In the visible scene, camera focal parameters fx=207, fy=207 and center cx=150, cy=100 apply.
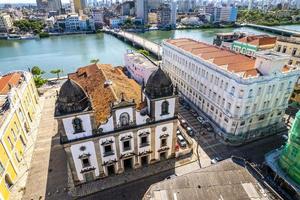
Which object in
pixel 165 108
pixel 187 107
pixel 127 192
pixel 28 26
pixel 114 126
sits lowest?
pixel 127 192

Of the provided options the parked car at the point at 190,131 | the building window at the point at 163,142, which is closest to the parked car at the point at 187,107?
the parked car at the point at 190,131

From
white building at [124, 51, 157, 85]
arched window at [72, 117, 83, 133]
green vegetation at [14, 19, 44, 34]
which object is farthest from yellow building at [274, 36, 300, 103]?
green vegetation at [14, 19, 44, 34]

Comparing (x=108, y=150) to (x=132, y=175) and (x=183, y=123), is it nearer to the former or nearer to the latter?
(x=132, y=175)

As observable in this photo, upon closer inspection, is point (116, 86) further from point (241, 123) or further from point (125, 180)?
point (241, 123)

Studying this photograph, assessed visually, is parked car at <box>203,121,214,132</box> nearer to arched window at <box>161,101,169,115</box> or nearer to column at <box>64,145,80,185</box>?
arched window at <box>161,101,169,115</box>

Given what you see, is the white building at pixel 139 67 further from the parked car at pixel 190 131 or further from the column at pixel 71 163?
→ the column at pixel 71 163

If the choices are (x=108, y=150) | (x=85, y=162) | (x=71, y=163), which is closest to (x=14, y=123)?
(x=71, y=163)
